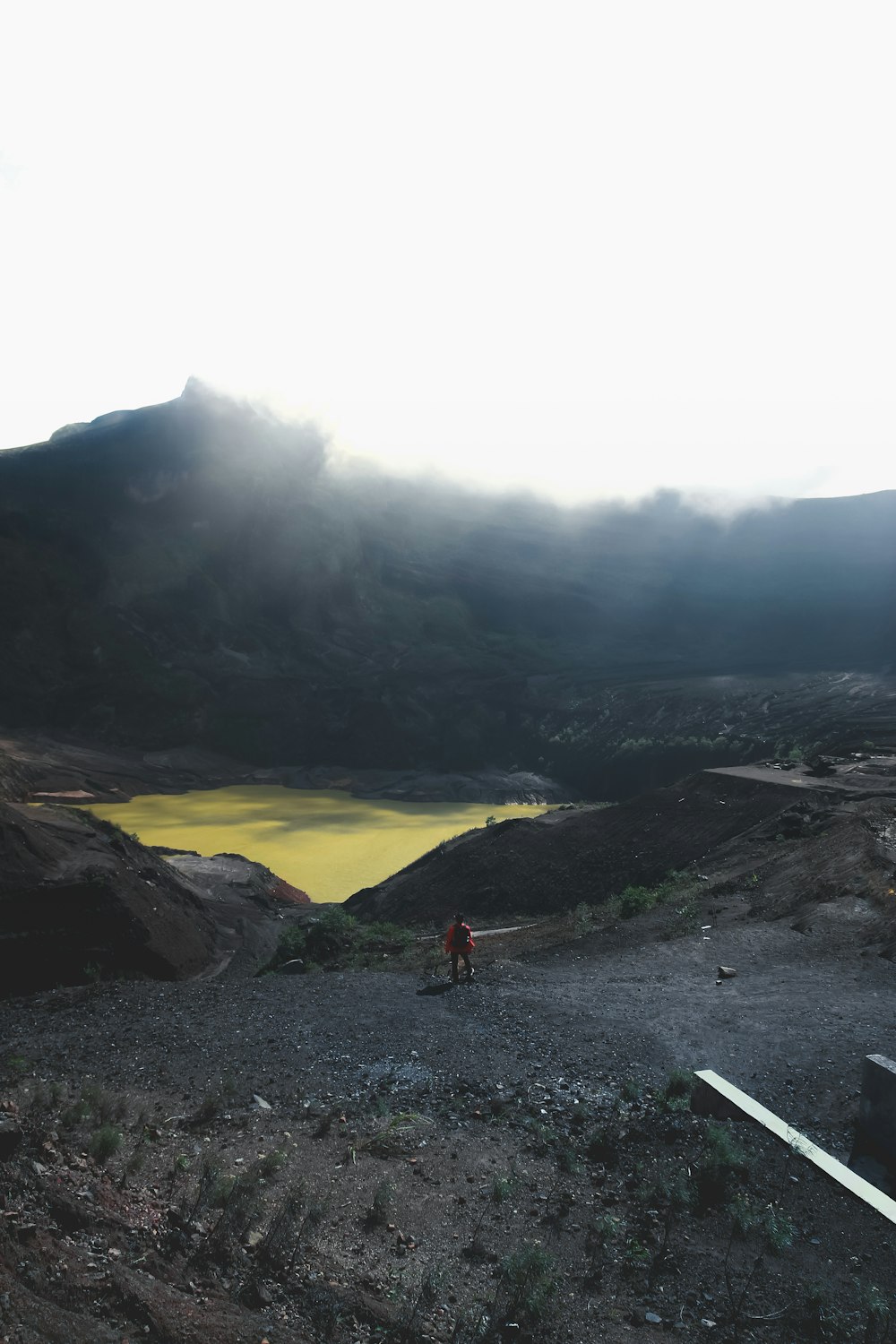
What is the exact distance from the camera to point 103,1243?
151 inches

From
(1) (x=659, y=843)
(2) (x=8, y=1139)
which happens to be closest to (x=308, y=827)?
(1) (x=659, y=843)

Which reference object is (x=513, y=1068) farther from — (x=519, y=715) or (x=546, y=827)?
(x=519, y=715)

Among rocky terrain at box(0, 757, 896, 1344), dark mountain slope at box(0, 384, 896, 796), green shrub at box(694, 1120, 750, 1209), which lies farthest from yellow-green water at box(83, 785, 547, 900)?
green shrub at box(694, 1120, 750, 1209)

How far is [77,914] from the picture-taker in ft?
40.9

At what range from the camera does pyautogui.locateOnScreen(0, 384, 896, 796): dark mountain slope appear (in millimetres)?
50781

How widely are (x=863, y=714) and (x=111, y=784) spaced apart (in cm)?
3718

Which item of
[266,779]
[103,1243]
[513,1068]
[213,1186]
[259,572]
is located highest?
[259,572]

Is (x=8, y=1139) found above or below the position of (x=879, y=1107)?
above

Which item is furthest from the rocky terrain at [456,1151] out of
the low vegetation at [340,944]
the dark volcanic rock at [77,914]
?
the low vegetation at [340,944]

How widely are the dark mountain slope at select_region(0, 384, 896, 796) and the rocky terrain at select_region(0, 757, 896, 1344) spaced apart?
3384 cm

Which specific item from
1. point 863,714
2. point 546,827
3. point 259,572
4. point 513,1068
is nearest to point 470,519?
point 259,572

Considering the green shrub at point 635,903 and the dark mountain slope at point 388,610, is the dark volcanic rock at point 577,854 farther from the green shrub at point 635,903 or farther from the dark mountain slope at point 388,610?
the dark mountain slope at point 388,610

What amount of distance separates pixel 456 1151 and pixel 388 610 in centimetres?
5557

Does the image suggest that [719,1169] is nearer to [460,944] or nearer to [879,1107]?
[879,1107]
